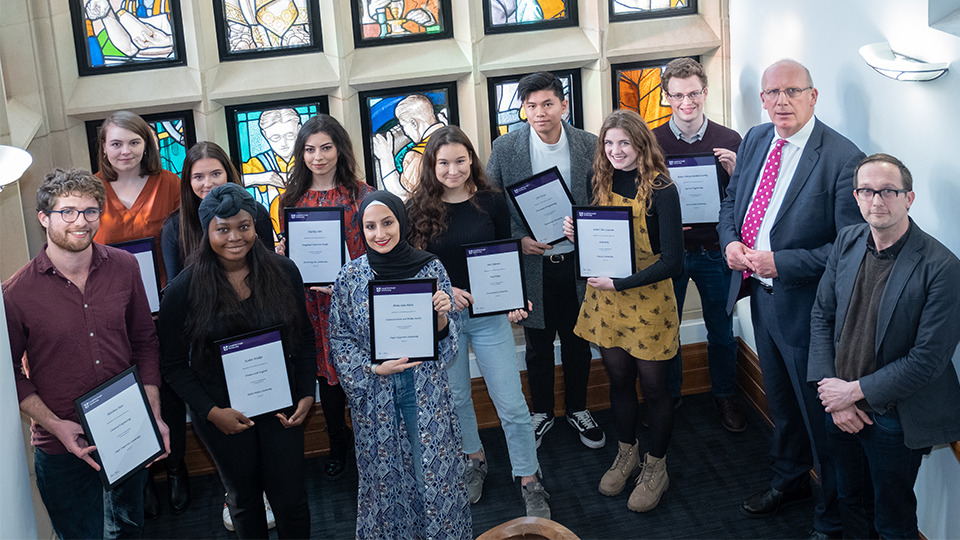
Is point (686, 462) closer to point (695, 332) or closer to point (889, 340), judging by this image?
point (695, 332)

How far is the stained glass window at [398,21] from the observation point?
4363 millimetres

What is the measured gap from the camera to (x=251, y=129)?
432 centimetres

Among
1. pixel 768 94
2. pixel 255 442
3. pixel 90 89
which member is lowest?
pixel 255 442

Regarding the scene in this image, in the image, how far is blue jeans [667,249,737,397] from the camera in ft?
13.4

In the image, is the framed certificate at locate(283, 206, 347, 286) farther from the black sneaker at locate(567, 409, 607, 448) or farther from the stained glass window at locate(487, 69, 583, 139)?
the black sneaker at locate(567, 409, 607, 448)

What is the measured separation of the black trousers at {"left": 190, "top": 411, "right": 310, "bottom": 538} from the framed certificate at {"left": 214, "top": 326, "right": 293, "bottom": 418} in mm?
67

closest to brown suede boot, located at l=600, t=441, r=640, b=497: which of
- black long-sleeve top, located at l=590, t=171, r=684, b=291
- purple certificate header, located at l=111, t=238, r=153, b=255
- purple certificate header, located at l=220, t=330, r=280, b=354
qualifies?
black long-sleeve top, located at l=590, t=171, r=684, b=291

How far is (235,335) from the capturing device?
108 inches

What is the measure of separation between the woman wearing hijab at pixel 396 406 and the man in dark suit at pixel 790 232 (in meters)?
1.26

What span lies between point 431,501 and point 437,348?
595 millimetres

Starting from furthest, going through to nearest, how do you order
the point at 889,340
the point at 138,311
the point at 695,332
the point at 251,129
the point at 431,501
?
1. the point at 695,332
2. the point at 251,129
3. the point at 431,501
4. the point at 138,311
5. the point at 889,340

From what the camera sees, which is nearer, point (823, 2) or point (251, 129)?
point (823, 2)

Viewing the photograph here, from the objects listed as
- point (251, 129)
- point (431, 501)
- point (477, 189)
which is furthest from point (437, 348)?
point (251, 129)

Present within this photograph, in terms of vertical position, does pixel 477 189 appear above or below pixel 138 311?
above
